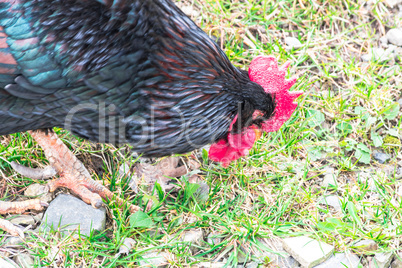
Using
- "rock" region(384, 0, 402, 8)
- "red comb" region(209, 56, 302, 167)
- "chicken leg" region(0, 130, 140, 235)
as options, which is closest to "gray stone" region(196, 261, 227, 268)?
"chicken leg" region(0, 130, 140, 235)

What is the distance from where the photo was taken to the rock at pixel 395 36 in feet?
14.1

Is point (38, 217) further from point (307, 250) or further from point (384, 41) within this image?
point (384, 41)

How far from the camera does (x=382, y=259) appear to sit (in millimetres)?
2900

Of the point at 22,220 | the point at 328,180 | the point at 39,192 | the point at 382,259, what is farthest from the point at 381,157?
the point at 22,220

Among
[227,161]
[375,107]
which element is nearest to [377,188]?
[375,107]

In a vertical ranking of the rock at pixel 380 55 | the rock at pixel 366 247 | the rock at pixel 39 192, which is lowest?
the rock at pixel 366 247

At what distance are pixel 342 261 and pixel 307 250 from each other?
0.78ft

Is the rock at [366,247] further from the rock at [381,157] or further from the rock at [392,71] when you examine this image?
the rock at [392,71]

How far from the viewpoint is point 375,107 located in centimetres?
385

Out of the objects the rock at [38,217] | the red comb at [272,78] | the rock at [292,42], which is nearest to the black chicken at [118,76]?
the red comb at [272,78]

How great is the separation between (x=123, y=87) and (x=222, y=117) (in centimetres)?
68

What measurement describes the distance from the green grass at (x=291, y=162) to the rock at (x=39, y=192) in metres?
0.07

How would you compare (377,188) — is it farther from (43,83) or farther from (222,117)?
(43,83)

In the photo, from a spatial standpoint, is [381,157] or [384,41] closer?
[381,157]
